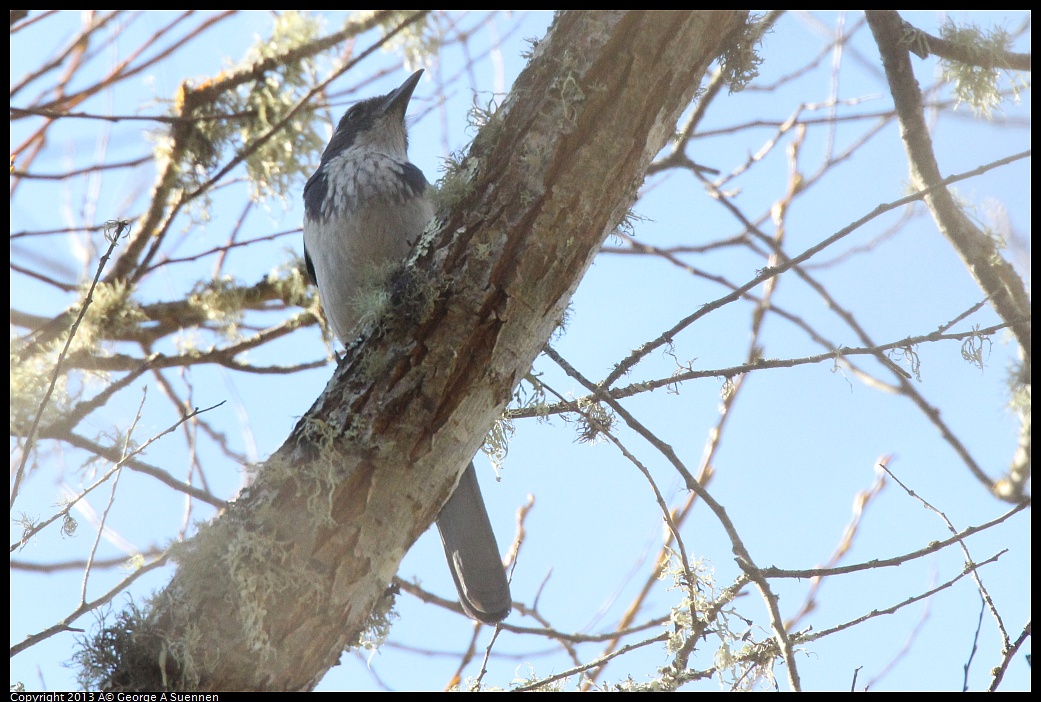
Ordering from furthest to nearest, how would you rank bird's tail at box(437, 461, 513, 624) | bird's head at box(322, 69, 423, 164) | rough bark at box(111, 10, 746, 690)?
bird's head at box(322, 69, 423, 164)
bird's tail at box(437, 461, 513, 624)
rough bark at box(111, 10, 746, 690)

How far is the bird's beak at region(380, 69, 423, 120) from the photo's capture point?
3535 millimetres

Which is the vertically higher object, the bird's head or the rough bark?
the bird's head

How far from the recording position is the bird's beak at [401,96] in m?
3.54

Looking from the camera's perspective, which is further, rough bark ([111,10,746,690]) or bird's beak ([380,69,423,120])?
bird's beak ([380,69,423,120])

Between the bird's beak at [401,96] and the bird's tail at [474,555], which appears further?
the bird's beak at [401,96]

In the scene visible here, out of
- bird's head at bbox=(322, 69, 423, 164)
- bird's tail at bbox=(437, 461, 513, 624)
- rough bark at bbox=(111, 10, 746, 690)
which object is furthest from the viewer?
bird's head at bbox=(322, 69, 423, 164)

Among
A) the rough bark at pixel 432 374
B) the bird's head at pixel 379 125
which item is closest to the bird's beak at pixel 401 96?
the bird's head at pixel 379 125

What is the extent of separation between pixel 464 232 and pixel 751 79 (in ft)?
3.38

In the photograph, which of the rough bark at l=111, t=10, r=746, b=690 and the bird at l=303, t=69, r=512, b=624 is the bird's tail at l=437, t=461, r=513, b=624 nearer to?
the bird at l=303, t=69, r=512, b=624

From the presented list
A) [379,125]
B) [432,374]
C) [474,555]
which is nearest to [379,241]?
[379,125]

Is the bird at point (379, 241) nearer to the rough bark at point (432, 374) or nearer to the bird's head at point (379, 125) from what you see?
the bird's head at point (379, 125)

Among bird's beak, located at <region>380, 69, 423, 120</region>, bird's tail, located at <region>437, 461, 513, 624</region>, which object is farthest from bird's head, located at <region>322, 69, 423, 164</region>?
bird's tail, located at <region>437, 461, 513, 624</region>
